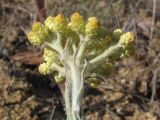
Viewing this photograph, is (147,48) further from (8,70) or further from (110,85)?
(8,70)

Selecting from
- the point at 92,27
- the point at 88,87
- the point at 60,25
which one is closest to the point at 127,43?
the point at 92,27

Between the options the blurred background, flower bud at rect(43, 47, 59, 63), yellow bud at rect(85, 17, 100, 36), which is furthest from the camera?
the blurred background

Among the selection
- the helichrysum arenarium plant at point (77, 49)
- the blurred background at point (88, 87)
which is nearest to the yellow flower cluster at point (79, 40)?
the helichrysum arenarium plant at point (77, 49)

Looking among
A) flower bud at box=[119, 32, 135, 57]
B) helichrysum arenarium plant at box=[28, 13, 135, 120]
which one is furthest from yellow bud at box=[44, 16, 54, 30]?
flower bud at box=[119, 32, 135, 57]

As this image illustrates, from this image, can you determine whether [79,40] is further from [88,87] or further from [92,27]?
[88,87]

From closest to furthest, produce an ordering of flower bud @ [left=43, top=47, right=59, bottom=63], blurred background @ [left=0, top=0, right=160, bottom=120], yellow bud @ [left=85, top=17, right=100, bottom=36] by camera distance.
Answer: yellow bud @ [left=85, top=17, right=100, bottom=36], flower bud @ [left=43, top=47, right=59, bottom=63], blurred background @ [left=0, top=0, right=160, bottom=120]

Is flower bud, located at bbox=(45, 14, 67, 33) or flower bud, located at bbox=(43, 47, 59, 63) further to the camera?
flower bud, located at bbox=(43, 47, 59, 63)

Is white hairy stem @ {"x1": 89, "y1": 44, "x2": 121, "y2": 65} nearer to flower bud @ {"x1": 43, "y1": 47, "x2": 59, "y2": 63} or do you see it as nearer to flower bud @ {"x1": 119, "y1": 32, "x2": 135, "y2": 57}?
flower bud @ {"x1": 119, "y1": 32, "x2": 135, "y2": 57}
